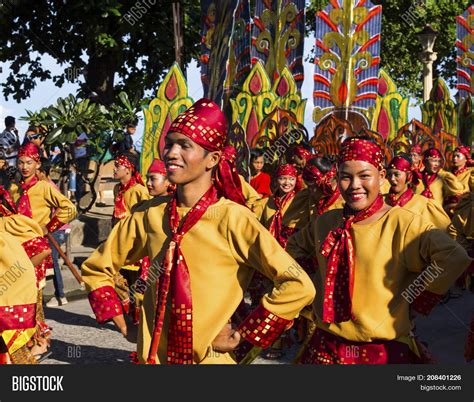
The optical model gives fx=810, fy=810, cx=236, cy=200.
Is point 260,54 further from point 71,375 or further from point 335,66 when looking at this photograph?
point 71,375

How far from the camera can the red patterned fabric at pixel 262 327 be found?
3373mm

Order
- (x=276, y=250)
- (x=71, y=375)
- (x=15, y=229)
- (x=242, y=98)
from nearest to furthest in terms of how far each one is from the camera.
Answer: (x=276, y=250)
(x=71, y=375)
(x=15, y=229)
(x=242, y=98)

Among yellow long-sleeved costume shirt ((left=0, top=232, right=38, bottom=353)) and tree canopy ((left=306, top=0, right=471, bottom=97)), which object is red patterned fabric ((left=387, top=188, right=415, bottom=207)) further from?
tree canopy ((left=306, top=0, right=471, bottom=97))

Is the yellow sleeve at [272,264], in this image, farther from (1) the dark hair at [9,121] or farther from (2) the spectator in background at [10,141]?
(1) the dark hair at [9,121]

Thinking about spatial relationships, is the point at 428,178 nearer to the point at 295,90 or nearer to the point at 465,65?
the point at 295,90

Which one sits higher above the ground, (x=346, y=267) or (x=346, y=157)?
(x=346, y=157)

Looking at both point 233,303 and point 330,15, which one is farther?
point 330,15

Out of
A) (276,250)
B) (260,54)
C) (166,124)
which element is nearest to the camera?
(276,250)

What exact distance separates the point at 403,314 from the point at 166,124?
33.9ft

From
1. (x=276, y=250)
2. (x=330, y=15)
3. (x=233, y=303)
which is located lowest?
(x=233, y=303)

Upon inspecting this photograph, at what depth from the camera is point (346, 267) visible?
419 cm

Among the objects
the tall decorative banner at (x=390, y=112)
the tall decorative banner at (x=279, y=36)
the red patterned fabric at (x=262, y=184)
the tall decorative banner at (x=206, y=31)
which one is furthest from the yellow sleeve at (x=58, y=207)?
the tall decorative banner at (x=390, y=112)

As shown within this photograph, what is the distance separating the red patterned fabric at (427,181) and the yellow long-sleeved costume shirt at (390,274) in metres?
7.52

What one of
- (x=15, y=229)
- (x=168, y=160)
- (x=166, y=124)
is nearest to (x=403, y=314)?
(x=168, y=160)
